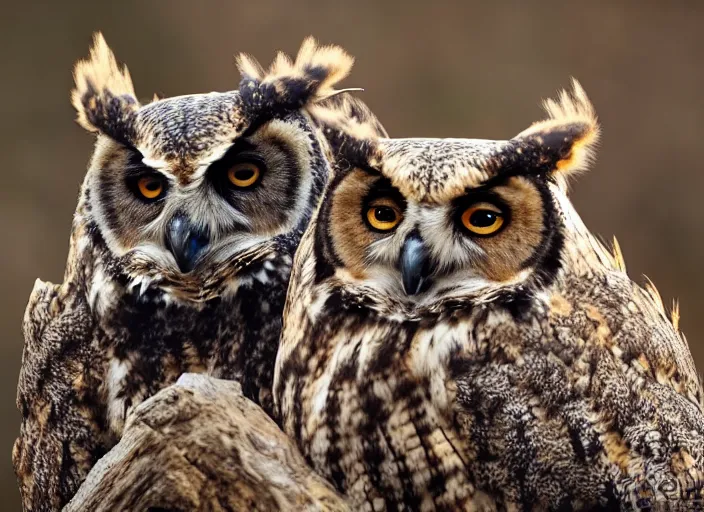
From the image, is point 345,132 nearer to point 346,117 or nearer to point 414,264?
point 346,117

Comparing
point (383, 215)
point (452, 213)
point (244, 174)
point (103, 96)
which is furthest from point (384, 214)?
point (103, 96)

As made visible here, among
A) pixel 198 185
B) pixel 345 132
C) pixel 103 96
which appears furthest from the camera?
pixel 103 96

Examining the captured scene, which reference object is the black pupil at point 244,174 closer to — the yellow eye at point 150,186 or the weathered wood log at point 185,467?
the yellow eye at point 150,186

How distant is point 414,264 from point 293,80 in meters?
0.48

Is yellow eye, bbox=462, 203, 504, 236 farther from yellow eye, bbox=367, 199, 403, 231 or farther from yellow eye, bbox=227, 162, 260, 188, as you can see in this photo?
yellow eye, bbox=227, 162, 260, 188

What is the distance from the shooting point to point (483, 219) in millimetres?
1442

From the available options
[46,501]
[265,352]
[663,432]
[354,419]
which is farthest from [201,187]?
[663,432]

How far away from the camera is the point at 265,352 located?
171 cm

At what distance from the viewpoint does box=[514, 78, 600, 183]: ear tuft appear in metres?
1.45

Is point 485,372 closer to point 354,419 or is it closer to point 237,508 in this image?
point 354,419

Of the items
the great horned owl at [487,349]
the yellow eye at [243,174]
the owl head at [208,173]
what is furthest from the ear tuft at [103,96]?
the great horned owl at [487,349]

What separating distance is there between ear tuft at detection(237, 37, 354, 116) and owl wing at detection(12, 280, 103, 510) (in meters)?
0.48

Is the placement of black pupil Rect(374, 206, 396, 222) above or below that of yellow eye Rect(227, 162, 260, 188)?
below

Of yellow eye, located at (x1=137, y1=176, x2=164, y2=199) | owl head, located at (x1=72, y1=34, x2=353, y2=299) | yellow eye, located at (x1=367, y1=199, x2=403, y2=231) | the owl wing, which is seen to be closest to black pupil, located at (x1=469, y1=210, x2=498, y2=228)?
yellow eye, located at (x1=367, y1=199, x2=403, y2=231)
